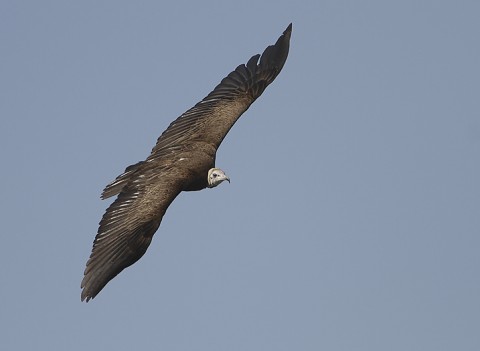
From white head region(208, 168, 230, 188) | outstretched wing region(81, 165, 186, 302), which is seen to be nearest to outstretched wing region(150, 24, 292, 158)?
white head region(208, 168, 230, 188)

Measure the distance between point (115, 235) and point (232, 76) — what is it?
5.97m

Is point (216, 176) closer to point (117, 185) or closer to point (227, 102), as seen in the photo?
point (117, 185)

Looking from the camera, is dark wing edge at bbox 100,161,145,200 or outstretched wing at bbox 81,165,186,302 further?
dark wing edge at bbox 100,161,145,200

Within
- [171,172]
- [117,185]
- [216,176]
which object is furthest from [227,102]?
[117,185]

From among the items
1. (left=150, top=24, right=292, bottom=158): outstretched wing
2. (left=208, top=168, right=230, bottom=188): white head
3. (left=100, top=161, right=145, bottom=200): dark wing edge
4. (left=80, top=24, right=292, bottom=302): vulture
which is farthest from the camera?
(left=150, top=24, right=292, bottom=158): outstretched wing

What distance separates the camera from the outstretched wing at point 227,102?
2097 centimetres

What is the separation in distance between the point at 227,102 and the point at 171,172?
10.0 feet

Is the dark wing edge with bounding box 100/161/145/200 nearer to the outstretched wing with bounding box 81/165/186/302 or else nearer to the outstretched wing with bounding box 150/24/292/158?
the outstretched wing with bounding box 81/165/186/302

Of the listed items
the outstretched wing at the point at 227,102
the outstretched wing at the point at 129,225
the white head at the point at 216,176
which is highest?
the outstretched wing at the point at 227,102

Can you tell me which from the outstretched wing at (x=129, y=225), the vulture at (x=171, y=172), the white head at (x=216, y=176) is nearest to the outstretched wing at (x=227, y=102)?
the vulture at (x=171, y=172)

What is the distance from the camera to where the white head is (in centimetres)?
2022

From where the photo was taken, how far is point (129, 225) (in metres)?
18.1

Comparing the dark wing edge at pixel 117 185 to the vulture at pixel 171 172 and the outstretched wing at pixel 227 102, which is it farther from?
the outstretched wing at pixel 227 102

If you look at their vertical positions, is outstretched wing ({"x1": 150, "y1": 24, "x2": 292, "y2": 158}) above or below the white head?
above
